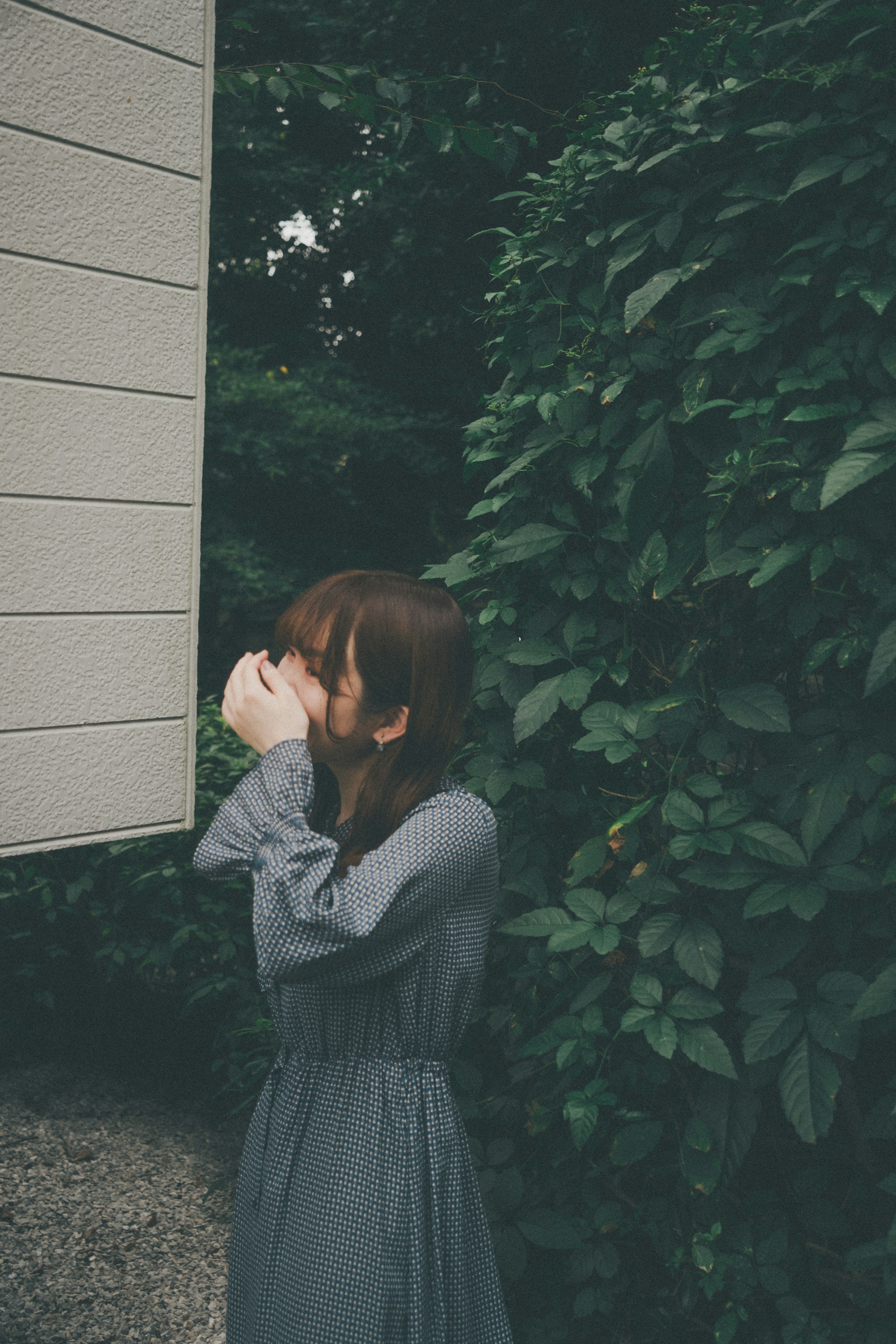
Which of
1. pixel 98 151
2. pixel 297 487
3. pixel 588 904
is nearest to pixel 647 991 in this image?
pixel 588 904

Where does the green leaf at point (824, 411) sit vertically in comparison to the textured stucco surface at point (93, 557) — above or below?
above

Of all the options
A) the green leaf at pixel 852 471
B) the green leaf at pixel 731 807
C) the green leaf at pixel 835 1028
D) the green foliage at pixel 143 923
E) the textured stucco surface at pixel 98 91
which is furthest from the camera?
the green foliage at pixel 143 923

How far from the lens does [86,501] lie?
5.56 ft

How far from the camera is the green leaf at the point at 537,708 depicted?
61.1 inches

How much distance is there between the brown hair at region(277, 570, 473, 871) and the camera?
4.48ft

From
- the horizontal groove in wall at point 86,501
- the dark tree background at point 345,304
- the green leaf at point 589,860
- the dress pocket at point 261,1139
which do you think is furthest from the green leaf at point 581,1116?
the dark tree background at point 345,304

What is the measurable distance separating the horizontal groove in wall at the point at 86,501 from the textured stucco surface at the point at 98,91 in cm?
62

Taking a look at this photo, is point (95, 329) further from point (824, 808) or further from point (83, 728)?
point (824, 808)

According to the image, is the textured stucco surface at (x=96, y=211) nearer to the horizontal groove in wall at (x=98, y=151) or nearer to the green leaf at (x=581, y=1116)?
the horizontal groove in wall at (x=98, y=151)

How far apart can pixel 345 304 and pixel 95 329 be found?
9.40 m

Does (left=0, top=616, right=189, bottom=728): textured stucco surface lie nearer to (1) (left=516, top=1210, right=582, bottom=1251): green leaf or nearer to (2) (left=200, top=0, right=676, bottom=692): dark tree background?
(1) (left=516, top=1210, right=582, bottom=1251): green leaf

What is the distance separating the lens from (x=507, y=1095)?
5.93 feet

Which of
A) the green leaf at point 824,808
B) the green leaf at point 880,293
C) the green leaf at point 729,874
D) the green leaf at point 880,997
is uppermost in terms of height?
the green leaf at point 880,293

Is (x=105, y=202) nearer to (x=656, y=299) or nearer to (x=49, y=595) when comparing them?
(x=49, y=595)
